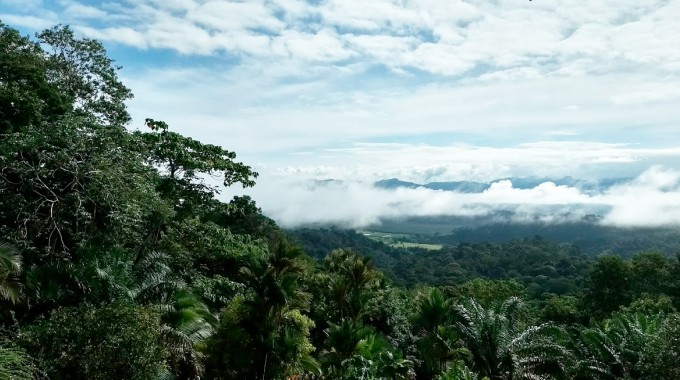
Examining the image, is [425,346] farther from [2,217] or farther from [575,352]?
[2,217]

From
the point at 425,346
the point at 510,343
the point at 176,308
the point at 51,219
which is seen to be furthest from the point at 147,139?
the point at 510,343

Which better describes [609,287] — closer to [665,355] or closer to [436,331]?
[436,331]

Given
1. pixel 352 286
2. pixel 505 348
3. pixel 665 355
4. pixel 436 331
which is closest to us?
pixel 665 355

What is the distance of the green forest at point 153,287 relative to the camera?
37.5 ft

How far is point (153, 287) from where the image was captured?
13945 mm

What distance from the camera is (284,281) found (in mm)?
14414

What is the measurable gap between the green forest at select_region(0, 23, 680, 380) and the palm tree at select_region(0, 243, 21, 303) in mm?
57

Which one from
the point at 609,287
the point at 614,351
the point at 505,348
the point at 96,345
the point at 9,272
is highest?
the point at 9,272

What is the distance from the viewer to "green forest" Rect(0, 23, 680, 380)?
37.5 ft

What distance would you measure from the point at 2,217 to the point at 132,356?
5804 millimetres

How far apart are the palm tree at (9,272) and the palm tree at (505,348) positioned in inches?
486

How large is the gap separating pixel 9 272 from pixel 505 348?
1333 cm

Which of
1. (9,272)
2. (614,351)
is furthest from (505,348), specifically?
(9,272)

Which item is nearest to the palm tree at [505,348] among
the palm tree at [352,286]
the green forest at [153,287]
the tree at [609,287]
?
the green forest at [153,287]
